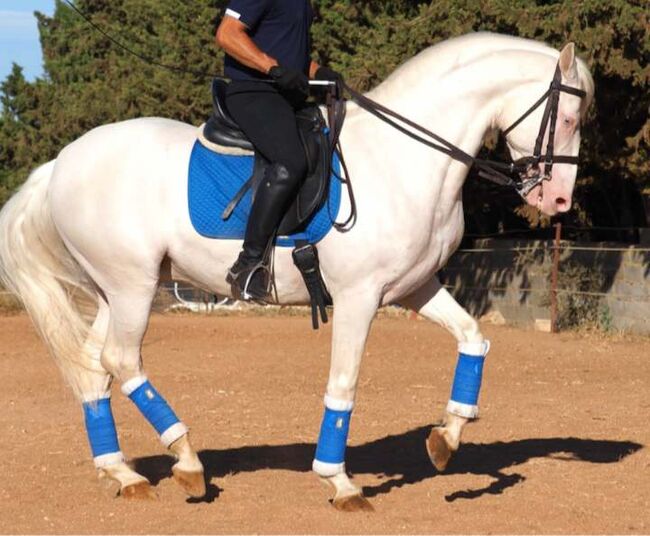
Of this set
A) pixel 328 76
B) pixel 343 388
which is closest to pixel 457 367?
pixel 343 388

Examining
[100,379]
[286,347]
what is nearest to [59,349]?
[100,379]

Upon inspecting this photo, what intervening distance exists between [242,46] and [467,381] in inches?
92.4

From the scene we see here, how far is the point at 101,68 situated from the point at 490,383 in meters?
33.5

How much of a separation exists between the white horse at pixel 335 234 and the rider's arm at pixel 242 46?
626 millimetres

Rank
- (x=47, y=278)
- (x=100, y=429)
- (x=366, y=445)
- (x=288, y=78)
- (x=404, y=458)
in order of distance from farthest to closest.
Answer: (x=366, y=445), (x=404, y=458), (x=47, y=278), (x=100, y=429), (x=288, y=78)

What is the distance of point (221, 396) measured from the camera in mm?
12469

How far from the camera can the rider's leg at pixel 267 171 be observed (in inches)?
274

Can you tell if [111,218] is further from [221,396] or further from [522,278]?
[522,278]

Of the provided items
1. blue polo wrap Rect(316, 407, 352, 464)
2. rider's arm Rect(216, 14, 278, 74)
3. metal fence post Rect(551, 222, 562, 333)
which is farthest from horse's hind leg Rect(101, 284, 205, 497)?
metal fence post Rect(551, 222, 562, 333)

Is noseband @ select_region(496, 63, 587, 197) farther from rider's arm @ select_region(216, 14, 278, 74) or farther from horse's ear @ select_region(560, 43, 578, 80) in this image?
rider's arm @ select_region(216, 14, 278, 74)

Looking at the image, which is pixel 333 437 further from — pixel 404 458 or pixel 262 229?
pixel 404 458

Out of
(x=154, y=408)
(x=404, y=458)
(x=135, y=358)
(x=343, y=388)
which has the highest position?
(x=343, y=388)

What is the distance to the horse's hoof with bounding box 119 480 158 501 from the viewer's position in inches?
298

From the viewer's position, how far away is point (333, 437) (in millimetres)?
7074
